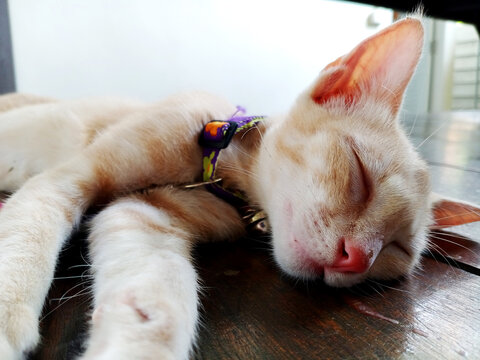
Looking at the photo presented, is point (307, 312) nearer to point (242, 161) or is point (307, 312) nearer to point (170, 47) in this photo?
point (242, 161)

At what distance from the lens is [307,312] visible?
1.61 ft

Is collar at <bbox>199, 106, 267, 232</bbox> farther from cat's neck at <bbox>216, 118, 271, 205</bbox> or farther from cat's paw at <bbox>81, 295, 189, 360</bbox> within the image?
cat's paw at <bbox>81, 295, 189, 360</bbox>

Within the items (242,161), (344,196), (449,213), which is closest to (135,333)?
(344,196)

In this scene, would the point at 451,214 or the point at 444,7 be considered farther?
the point at 444,7

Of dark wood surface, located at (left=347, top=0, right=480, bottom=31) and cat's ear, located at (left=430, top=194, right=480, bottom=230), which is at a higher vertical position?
dark wood surface, located at (left=347, top=0, right=480, bottom=31)

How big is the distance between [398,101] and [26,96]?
1.20 m

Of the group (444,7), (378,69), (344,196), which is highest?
(444,7)

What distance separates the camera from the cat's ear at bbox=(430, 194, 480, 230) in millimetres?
737

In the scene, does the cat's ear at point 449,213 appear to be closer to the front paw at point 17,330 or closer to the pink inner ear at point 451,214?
the pink inner ear at point 451,214

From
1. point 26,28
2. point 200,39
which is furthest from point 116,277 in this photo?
point 200,39

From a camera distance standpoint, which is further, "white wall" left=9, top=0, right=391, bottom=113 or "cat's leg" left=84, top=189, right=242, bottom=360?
"white wall" left=9, top=0, right=391, bottom=113

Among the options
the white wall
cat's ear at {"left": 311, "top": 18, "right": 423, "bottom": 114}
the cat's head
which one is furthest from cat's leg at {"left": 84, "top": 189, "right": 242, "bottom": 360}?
the white wall

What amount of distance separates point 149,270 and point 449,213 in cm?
57

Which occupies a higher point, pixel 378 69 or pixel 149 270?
pixel 378 69
